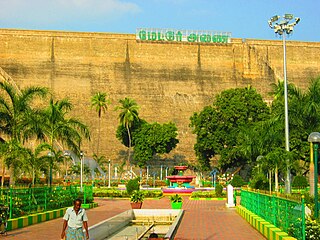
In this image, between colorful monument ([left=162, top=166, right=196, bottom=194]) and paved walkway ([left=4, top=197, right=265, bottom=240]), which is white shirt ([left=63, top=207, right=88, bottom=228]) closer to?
paved walkway ([left=4, top=197, right=265, bottom=240])

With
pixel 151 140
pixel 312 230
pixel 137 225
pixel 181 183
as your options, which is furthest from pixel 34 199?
pixel 151 140

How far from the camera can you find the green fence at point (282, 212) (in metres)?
9.05

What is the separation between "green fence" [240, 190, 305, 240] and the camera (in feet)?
29.7

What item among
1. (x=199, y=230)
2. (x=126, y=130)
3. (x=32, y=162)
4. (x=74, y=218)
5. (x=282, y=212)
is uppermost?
(x=126, y=130)

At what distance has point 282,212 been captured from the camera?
10555 mm

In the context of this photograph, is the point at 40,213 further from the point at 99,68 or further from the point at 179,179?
the point at 99,68

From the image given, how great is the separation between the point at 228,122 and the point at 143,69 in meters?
18.8

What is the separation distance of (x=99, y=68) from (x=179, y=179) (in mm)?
28517

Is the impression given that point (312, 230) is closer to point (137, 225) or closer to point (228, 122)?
point (137, 225)

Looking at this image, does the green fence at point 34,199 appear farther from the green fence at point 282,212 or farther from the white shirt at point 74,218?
the green fence at point 282,212

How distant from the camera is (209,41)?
63375 mm

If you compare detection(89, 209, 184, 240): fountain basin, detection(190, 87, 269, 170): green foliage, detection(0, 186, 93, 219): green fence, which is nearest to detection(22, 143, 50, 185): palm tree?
detection(0, 186, 93, 219): green fence

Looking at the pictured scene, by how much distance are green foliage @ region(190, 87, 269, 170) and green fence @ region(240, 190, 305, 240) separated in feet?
96.5

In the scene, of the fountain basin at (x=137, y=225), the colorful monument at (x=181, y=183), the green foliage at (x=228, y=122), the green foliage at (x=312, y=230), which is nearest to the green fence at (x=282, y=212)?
the green foliage at (x=312, y=230)
